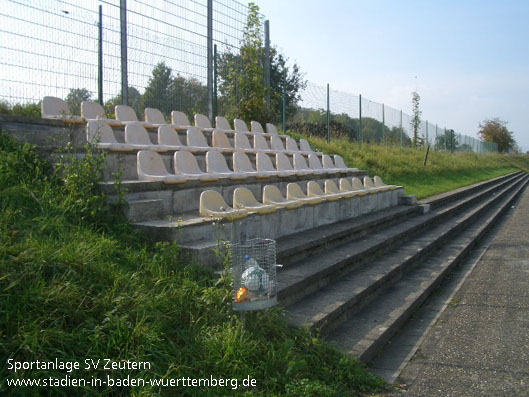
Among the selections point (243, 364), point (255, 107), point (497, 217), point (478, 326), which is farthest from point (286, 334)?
point (497, 217)

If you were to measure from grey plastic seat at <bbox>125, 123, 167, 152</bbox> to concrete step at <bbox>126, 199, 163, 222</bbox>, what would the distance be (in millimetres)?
1538

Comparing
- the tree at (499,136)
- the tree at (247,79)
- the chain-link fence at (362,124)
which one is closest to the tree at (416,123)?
the chain-link fence at (362,124)

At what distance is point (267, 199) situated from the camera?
5559 mm

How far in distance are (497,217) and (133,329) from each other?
12907mm

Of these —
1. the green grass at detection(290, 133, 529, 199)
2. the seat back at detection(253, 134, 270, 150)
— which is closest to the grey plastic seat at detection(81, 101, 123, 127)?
the seat back at detection(253, 134, 270, 150)

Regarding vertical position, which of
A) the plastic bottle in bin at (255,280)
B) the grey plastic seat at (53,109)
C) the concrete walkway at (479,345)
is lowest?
the concrete walkway at (479,345)

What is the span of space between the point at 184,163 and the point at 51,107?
2.01 metres

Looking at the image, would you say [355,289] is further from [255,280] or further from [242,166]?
[242,166]

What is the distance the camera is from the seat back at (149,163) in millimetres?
4996

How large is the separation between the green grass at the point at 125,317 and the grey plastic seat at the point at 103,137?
1.27 m

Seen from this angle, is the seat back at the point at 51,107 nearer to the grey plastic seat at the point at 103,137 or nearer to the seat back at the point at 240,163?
the grey plastic seat at the point at 103,137

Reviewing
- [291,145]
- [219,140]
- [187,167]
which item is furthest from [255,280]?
[291,145]

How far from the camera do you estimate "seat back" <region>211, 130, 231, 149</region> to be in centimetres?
764

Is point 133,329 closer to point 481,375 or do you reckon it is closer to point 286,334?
point 286,334
